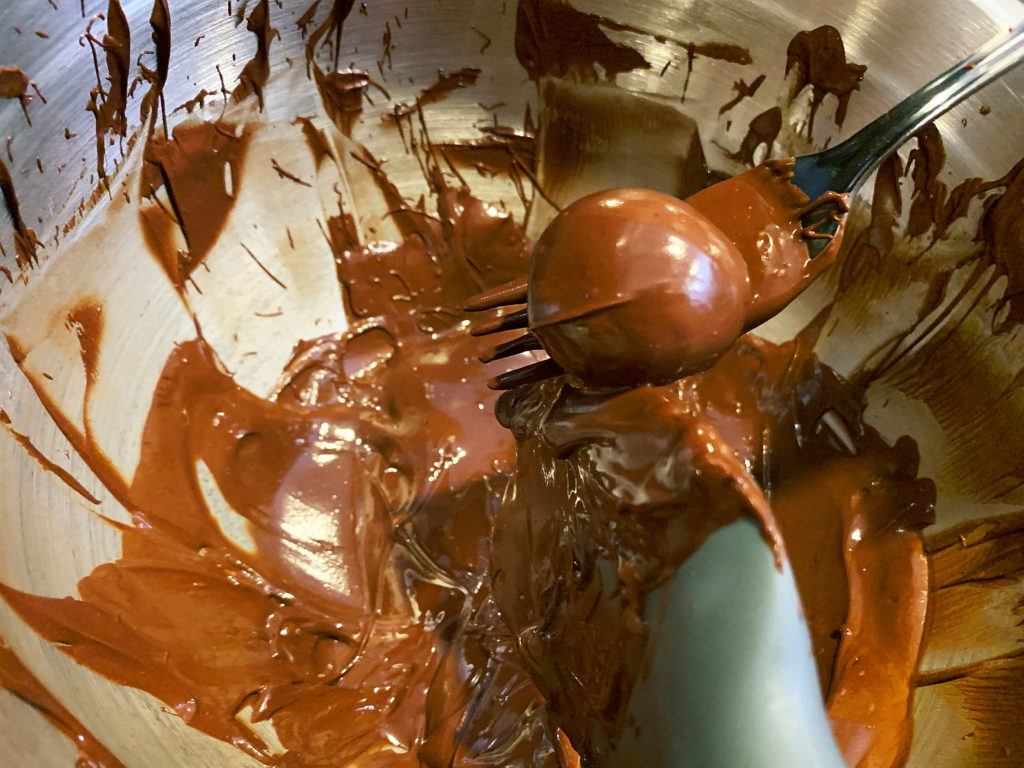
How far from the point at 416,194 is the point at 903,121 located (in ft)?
2.91

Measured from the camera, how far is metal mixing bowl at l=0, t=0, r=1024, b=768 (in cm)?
95

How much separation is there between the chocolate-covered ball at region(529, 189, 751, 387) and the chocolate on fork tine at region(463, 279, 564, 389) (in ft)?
0.62

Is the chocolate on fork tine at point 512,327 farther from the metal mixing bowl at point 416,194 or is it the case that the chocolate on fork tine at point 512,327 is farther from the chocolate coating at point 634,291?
the metal mixing bowl at point 416,194

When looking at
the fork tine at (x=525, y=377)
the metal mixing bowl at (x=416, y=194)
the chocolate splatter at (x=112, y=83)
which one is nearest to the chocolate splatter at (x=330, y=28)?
the metal mixing bowl at (x=416, y=194)

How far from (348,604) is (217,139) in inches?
33.3

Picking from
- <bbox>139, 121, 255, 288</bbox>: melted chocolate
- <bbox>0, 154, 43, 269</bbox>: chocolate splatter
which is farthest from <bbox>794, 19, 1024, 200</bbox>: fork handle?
<bbox>0, 154, 43, 269</bbox>: chocolate splatter

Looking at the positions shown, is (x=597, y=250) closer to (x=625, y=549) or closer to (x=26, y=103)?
(x=625, y=549)

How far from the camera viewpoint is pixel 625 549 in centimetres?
95

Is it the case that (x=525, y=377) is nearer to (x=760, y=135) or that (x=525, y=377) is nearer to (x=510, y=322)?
(x=510, y=322)

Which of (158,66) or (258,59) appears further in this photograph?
(258,59)

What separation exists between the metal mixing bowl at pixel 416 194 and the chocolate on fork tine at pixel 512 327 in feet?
1.78

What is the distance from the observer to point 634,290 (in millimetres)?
735

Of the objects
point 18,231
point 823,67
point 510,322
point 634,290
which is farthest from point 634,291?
point 18,231

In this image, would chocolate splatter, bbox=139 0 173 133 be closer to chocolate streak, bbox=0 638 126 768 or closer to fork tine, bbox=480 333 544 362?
fork tine, bbox=480 333 544 362
